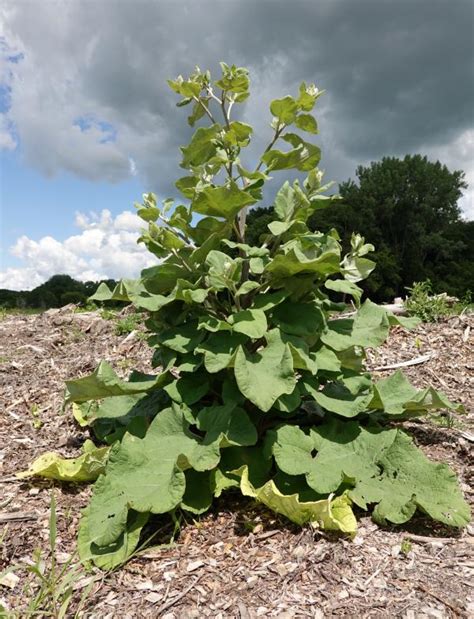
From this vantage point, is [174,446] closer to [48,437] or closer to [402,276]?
[48,437]

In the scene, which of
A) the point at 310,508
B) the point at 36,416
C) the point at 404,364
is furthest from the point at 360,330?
the point at 36,416

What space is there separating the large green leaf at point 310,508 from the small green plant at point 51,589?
800 millimetres

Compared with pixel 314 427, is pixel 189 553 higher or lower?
lower

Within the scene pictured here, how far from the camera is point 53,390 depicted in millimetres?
4641

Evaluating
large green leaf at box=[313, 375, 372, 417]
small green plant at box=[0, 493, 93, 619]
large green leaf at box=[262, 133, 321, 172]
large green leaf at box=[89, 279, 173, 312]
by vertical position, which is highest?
large green leaf at box=[262, 133, 321, 172]

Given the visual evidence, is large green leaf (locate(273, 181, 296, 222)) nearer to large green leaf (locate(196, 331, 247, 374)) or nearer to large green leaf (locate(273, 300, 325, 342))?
large green leaf (locate(273, 300, 325, 342))

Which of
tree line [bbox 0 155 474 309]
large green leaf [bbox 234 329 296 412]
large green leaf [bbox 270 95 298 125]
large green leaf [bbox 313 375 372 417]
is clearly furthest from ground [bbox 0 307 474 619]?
tree line [bbox 0 155 474 309]

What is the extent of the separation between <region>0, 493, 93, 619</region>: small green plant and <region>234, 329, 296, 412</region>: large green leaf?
0.91m

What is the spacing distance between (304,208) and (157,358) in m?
1.14

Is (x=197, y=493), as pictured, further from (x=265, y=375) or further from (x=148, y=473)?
(x=265, y=375)

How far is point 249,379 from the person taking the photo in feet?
8.02

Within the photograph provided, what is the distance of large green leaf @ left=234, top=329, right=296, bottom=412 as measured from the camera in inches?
93.7

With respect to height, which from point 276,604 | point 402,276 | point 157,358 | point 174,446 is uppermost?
point 402,276

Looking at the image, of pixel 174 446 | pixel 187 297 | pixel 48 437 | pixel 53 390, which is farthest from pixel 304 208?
pixel 53 390
